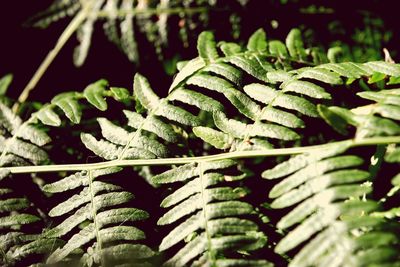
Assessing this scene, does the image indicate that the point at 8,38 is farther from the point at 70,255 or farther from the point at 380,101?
the point at 380,101

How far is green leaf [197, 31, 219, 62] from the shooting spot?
1560 millimetres

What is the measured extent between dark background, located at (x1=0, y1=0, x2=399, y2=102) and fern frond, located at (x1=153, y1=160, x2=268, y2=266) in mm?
1145

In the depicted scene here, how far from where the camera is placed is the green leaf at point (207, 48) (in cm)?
156

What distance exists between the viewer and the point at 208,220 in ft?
3.78

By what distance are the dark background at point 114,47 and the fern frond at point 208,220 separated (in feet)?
3.76

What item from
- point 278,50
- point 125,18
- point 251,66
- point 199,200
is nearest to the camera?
point 199,200

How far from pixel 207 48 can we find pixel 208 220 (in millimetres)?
699

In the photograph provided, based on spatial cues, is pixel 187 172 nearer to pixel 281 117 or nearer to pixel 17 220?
pixel 281 117

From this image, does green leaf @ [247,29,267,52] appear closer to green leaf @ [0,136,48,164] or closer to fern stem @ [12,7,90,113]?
green leaf @ [0,136,48,164]

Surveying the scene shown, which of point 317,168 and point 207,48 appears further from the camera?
point 207,48

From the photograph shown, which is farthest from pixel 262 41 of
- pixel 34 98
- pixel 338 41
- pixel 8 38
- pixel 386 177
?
pixel 8 38

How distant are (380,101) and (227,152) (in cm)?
45

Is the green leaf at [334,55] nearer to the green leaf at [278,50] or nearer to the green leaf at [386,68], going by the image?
the green leaf at [278,50]

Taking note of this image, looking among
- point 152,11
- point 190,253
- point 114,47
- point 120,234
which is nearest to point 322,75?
point 190,253
